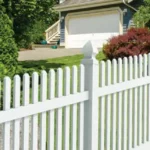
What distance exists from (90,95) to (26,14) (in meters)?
6.62

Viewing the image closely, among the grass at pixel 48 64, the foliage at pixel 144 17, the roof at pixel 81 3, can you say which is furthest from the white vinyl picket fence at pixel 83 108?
the roof at pixel 81 3

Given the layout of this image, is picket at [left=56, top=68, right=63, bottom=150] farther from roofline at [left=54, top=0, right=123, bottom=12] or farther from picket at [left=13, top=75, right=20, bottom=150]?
roofline at [left=54, top=0, right=123, bottom=12]

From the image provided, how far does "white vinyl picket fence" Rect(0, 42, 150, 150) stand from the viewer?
3.01 m

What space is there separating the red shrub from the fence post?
911cm

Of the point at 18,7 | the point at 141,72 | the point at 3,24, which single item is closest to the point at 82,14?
the point at 18,7

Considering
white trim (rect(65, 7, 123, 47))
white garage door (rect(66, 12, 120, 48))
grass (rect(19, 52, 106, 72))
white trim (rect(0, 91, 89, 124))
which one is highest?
white trim (rect(65, 7, 123, 47))

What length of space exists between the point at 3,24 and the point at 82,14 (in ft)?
58.3

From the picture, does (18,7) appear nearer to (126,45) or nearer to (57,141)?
(126,45)

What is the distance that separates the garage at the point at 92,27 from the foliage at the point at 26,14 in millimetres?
12279

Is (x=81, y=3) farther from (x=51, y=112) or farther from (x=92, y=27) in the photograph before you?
(x=51, y=112)

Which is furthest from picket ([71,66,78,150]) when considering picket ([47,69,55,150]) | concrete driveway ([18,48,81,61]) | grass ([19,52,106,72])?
concrete driveway ([18,48,81,61])

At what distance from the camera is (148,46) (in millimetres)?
12781

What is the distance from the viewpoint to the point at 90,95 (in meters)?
3.74

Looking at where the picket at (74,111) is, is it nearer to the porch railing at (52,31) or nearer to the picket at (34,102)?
the picket at (34,102)
